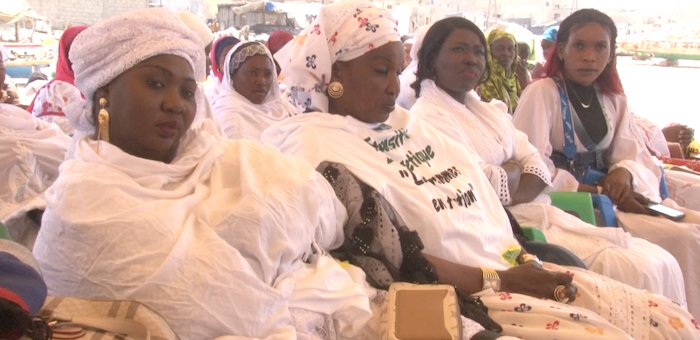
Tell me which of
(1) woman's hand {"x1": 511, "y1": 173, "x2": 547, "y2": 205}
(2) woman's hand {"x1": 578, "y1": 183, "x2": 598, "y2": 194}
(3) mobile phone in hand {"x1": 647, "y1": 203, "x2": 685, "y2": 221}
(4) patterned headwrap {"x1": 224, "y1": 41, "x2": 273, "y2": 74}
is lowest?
(2) woman's hand {"x1": 578, "y1": 183, "x2": 598, "y2": 194}

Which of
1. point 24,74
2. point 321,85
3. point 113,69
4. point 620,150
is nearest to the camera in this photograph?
point 113,69

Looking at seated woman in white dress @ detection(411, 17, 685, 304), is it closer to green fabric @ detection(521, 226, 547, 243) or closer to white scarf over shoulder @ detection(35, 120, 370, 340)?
green fabric @ detection(521, 226, 547, 243)

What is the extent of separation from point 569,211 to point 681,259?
0.56 m

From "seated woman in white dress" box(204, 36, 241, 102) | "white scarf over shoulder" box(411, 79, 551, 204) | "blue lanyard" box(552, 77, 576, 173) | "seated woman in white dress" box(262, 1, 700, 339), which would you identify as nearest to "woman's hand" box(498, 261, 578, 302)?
"seated woman in white dress" box(262, 1, 700, 339)

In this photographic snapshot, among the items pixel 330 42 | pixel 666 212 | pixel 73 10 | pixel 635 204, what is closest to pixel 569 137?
pixel 635 204

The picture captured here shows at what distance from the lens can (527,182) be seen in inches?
121

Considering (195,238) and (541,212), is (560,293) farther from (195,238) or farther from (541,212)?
(195,238)

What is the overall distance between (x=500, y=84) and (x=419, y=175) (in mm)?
3047

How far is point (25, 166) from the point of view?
2592 mm

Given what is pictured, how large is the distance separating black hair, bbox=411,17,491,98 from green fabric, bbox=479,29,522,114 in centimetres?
178

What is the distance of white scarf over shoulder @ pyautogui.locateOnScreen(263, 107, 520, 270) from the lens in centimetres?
215

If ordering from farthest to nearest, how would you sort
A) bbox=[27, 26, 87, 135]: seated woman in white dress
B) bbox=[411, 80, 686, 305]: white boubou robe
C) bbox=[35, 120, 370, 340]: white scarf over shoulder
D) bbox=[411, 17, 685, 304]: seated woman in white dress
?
bbox=[27, 26, 87, 135]: seated woman in white dress
bbox=[411, 17, 685, 304]: seated woman in white dress
bbox=[411, 80, 686, 305]: white boubou robe
bbox=[35, 120, 370, 340]: white scarf over shoulder

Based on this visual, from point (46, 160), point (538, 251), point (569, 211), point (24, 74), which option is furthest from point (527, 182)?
point (24, 74)

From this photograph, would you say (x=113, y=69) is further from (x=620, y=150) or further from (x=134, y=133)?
(x=620, y=150)
